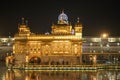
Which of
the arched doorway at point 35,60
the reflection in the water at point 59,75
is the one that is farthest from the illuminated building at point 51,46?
the reflection in the water at point 59,75

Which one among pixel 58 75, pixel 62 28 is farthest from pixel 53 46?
pixel 58 75

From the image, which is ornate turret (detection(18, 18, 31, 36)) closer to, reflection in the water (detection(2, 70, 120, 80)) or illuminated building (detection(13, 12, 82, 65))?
illuminated building (detection(13, 12, 82, 65))

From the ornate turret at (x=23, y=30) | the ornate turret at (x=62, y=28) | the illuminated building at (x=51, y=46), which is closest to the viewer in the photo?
the illuminated building at (x=51, y=46)

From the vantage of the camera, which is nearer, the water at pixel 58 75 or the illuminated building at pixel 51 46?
the water at pixel 58 75

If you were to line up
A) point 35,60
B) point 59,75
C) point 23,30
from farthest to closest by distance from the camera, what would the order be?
point 23,30 < point 35,60 < point 59,75

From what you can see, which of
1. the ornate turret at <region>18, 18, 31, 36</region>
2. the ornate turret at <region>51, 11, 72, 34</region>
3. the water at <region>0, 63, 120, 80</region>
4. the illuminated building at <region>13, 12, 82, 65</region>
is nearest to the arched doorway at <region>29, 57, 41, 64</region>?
the illuminated building at <region>13, 12, 82, 65</region>

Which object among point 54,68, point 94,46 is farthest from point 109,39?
point 54,68

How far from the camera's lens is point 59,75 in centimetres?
4178

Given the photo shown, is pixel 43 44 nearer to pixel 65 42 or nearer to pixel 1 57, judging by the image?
pixel 65 42

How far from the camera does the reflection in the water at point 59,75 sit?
128 feet

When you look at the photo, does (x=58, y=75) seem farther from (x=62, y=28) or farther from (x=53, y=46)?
(x=62, y=28)

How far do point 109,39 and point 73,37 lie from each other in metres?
20.5

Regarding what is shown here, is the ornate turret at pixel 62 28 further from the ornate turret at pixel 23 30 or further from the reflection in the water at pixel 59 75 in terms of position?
the reflection in the water at pixel 59 75

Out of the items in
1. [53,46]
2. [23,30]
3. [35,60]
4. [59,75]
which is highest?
[23,30]
